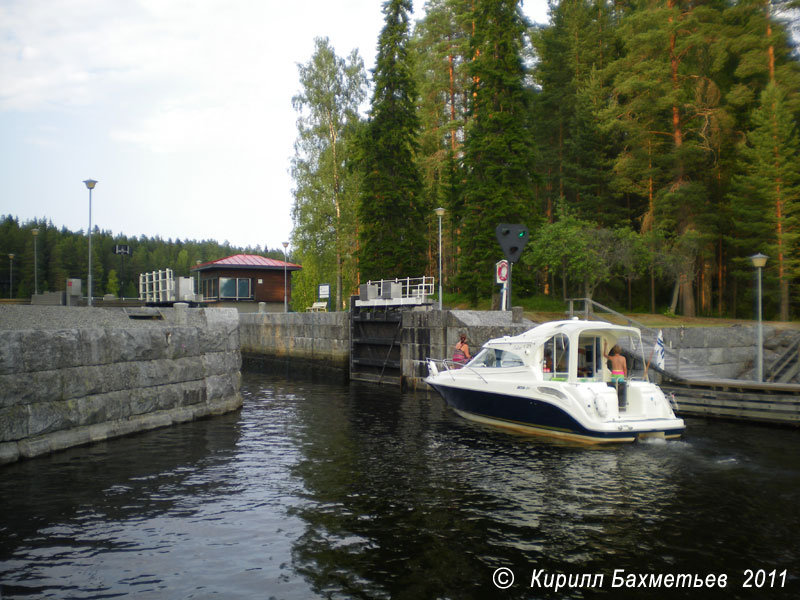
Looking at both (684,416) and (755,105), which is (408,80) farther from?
(684,416)

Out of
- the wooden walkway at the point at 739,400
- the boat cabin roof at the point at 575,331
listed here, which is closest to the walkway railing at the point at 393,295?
the wooden walkway at the point at 739,400

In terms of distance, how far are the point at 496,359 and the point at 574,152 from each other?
92.1 feet

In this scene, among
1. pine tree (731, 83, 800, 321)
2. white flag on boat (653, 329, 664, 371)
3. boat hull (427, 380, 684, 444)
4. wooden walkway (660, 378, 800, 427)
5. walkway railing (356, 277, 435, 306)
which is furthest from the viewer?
pine tree (731, 83, 800, 321)

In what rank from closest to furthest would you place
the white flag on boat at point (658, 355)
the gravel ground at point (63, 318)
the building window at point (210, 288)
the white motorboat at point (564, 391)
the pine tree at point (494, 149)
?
1. the gravel ground at point (63, 318)
2. the white motorboat at point (564, 391)
3. the white flag on boat at point (658, 355)
4. the pine tree at point (494, 149)
5. the building window at point (210, 288)

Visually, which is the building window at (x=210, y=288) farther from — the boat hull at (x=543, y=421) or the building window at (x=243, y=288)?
the boat hull at (x=543, y=421)

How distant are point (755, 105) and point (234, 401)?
109ft

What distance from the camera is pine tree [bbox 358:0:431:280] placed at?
3938cm

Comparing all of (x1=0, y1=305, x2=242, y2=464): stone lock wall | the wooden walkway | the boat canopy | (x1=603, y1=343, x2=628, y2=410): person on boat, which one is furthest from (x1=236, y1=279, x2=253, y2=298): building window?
(x1=603, y1=343, x2=628, y2=410): person on boat

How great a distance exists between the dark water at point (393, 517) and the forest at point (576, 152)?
20318 millimetres

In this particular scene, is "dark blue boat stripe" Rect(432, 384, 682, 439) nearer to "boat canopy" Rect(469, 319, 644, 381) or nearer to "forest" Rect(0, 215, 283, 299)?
"boat canopy" Rect(469, 319, 644, 381)

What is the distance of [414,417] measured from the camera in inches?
735

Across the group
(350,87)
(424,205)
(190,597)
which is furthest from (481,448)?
(350,87)

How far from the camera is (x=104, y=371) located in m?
14.0

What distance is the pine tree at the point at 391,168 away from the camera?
129 ft
